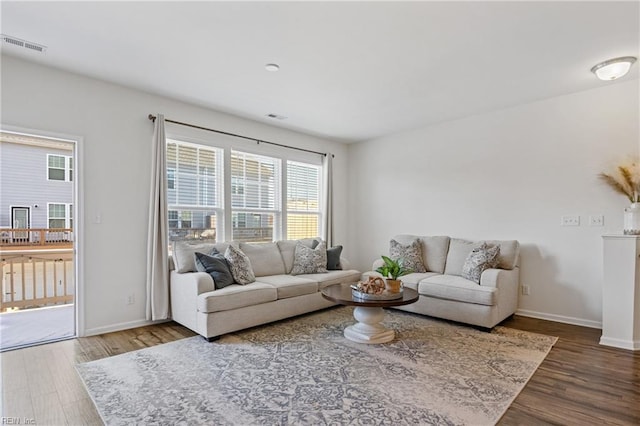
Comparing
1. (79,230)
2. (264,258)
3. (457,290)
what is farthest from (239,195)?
(457,290)

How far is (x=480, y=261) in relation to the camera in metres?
3.85

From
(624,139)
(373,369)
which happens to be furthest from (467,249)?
(373,369)

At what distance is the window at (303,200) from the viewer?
5.50 metres

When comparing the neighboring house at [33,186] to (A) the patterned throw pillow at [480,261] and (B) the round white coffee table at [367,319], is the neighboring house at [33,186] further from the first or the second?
(A) the patterned throw pillow at [480,261]

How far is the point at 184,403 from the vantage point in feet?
7.06

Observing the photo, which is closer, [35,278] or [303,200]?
[35,278]

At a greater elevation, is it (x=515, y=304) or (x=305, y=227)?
(x=305, y=227)

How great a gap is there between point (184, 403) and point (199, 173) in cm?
289

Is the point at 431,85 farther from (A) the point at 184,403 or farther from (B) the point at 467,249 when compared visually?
(A) the point at 184,403

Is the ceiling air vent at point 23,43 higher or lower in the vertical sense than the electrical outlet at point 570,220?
higher

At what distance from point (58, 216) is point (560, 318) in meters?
7.42

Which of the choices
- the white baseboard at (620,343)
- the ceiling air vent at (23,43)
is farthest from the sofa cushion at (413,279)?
the ceiling air vent at (23,43)

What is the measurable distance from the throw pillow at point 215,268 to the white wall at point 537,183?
9.83ft

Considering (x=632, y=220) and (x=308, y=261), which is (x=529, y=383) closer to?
(x=632, y=220)
